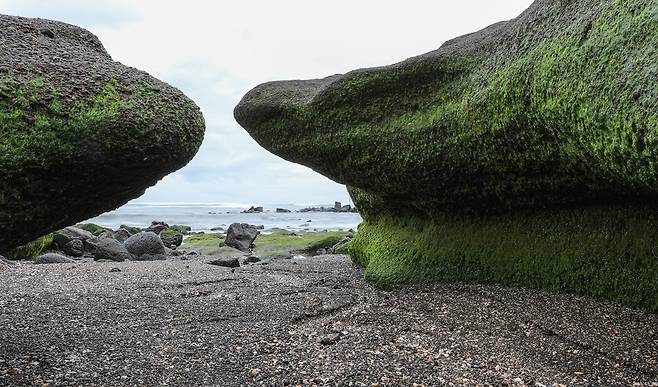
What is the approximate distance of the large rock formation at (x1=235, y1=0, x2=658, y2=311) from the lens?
436cm

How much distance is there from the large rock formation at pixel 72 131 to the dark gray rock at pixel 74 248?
1442cm

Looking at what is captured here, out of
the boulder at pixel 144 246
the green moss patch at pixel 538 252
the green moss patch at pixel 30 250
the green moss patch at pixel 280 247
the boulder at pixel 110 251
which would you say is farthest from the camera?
the green moss patch at pixel 280 247

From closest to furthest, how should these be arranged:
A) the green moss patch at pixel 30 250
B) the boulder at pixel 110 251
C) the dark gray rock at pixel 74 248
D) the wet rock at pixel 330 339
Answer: the wet rock at pixel 330 339
the green moss patch at pixel 30 250
the boulder at pixel 110 251
the dark gray rock at pixel 74 248

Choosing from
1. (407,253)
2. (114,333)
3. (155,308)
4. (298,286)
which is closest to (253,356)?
(114,333)

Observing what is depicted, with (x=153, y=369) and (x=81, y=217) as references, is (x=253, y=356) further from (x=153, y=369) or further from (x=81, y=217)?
(x=81, y=217)

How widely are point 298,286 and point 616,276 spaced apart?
4.50 meters

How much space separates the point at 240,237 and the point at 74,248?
661 cm

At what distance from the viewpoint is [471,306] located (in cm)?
628

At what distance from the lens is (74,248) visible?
17.8 meters

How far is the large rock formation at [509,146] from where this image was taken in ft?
14.3

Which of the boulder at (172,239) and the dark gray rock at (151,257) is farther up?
the dark gray rock at (151,257)

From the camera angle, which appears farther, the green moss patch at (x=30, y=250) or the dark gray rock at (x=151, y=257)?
the dark gray rock at (x=151, y=257)

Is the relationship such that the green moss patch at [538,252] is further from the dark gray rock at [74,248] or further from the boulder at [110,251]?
the dark gray rock at [74,248]

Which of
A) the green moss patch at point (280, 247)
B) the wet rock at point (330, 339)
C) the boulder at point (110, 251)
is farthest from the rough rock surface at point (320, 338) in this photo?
the green moss patch at point (280, 247)
